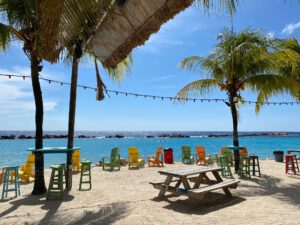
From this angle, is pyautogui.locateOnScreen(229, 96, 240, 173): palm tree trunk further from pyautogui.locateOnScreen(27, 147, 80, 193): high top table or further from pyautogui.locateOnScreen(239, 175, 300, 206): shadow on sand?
pyautogui.locateOnScreen(27, 147, 80, 193): high top table

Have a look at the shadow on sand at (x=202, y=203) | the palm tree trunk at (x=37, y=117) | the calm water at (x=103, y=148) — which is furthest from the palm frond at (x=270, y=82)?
the calm water at (x=103, y=148)

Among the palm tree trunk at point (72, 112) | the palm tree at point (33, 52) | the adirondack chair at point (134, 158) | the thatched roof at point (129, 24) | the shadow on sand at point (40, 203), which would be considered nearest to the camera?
the thatched roof at point (129, 24)

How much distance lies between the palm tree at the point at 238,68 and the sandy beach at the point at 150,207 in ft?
11.5

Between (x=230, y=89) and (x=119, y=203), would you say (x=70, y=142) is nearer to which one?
(x=119, y=203)

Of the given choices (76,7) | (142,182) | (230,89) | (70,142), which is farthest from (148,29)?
(230,89)

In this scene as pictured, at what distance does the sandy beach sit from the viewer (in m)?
4.72

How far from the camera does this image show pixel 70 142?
292 inches

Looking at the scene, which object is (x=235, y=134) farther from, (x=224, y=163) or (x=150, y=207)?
(x=150, y=207)

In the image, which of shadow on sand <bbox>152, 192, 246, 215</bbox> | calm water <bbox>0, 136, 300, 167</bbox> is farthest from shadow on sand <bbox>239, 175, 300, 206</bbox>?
calm water <bbox>0, 136, 300, 167</bbox>

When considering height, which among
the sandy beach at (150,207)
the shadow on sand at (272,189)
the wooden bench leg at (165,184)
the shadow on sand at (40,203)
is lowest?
the shadow on sand at (40,203)

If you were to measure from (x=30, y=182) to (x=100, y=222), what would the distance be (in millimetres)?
5361

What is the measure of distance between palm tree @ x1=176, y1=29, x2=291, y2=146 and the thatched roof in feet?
19.1

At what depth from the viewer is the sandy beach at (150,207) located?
4.72 m

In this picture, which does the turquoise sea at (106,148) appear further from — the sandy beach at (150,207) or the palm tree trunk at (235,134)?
the sandy beach at (150,207)
